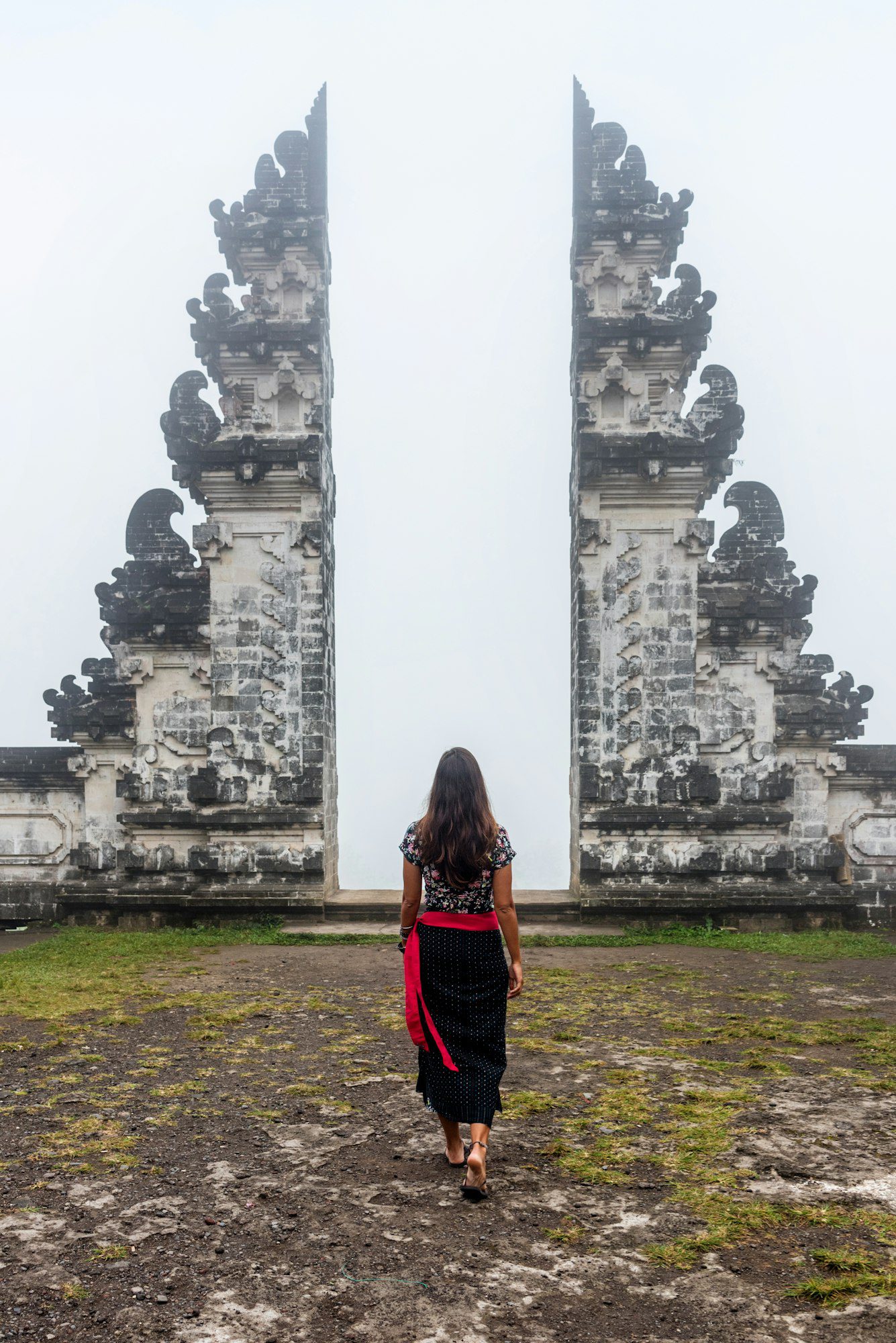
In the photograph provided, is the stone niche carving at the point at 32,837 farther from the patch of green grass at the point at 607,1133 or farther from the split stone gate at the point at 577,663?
the patch of green grass at the point at 607,1133

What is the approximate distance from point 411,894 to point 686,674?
26.5ft

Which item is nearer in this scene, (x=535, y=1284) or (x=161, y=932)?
(x=535, y=1284)

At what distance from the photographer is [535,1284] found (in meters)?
3.47

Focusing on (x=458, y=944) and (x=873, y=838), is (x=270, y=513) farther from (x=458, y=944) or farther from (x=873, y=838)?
(x=458, y=944)

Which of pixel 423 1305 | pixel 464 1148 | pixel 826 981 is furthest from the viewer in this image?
pixel 826 981

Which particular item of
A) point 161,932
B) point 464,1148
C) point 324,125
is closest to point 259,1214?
point 464,1148

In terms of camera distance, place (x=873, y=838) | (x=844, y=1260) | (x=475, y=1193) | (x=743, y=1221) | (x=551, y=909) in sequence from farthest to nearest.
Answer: (x=873, y=838), (x=551, y=909), (x=475, y=1193), (x=743, y=1221), (x=844, y=1260)

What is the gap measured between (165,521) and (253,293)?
10.4 feet

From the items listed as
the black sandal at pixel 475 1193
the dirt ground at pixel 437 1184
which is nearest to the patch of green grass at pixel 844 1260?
the dirt ground at pixel 437 1184

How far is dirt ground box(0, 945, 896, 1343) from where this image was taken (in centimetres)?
332

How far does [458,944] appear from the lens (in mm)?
4617

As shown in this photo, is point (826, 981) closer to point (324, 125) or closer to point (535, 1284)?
point (535, 1284)

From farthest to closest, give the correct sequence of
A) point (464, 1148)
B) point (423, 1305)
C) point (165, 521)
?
point (165, 521), point (464, 1148), point (423, 1305)

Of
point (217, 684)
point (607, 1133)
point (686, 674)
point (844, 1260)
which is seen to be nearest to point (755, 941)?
point (686, 674)
